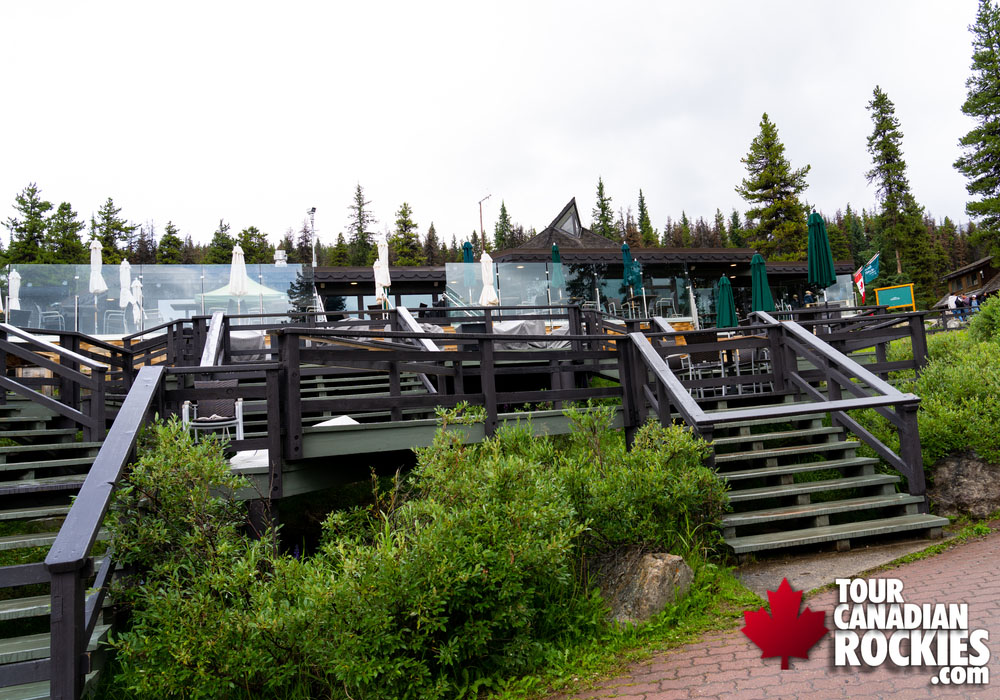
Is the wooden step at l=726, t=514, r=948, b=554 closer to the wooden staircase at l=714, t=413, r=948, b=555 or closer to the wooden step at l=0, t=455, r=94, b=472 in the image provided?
the wooden staircase at l=714, t=413, r=948, b=555

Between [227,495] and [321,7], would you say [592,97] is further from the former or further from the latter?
[227,495]

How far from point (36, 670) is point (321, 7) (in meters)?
11.4

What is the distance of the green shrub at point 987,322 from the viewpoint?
30.7 feet

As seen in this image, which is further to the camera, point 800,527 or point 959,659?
point 800,527

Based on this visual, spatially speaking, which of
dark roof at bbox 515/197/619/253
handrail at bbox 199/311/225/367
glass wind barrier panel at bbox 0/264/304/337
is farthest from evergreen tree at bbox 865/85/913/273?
handrail at bbox 199/311/225/367

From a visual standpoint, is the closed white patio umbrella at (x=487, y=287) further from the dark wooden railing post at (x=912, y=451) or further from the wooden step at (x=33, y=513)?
the wooden step at (x=33, y=513)

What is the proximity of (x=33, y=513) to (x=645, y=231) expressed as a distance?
2903 inches

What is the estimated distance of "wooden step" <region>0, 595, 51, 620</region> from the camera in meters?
3.65

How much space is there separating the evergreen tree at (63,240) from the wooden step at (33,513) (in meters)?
37.1

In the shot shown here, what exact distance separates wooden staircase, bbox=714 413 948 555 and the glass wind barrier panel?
1131 centimetres

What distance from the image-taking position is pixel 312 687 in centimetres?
346

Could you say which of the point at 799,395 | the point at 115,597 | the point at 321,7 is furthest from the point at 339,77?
the point at 115,597

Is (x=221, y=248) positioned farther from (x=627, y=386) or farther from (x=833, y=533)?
(x=833, y=533)

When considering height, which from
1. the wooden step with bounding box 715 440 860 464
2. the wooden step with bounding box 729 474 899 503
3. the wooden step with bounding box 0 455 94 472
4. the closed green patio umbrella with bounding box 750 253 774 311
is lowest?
the wooden step with bounding box 729 474 899 503
